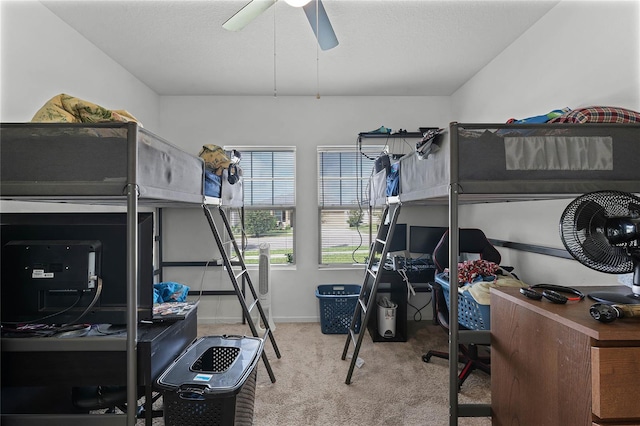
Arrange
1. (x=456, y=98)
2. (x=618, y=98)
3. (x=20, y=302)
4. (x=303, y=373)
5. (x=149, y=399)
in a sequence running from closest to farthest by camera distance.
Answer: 1. (x=20, y=302)
2. (x=149, y=399)
3. (x=618, y=98)
4. (x=303, y=373)
5. (x=456, y=98)

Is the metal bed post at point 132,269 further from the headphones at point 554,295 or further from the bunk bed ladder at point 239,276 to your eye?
the headphones at point 554,295

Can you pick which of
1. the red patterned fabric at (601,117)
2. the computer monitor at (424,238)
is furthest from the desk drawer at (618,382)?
the computer monitor at (424,238)

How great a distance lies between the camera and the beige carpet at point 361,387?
194 centimetres

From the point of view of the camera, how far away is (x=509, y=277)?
224 centimetres

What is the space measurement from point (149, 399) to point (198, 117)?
3046mm

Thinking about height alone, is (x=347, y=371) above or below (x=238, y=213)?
below

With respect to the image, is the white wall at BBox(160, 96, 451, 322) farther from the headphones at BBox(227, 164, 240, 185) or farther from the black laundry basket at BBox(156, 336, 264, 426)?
the black laundry basket at BBox(156, 336, 264, 426)

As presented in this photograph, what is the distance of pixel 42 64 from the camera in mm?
2123

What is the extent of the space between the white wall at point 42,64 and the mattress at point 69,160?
1.02 m

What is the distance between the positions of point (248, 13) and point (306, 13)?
36cm

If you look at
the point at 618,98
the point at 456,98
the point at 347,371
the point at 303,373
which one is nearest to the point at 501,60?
the point at 456,98

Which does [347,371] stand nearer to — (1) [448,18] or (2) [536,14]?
(1) [448,18]

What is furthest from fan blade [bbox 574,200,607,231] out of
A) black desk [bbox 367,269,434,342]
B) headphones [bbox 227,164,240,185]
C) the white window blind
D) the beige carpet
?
the white window blind

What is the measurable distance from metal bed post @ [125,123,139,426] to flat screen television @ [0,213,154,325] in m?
0.08
